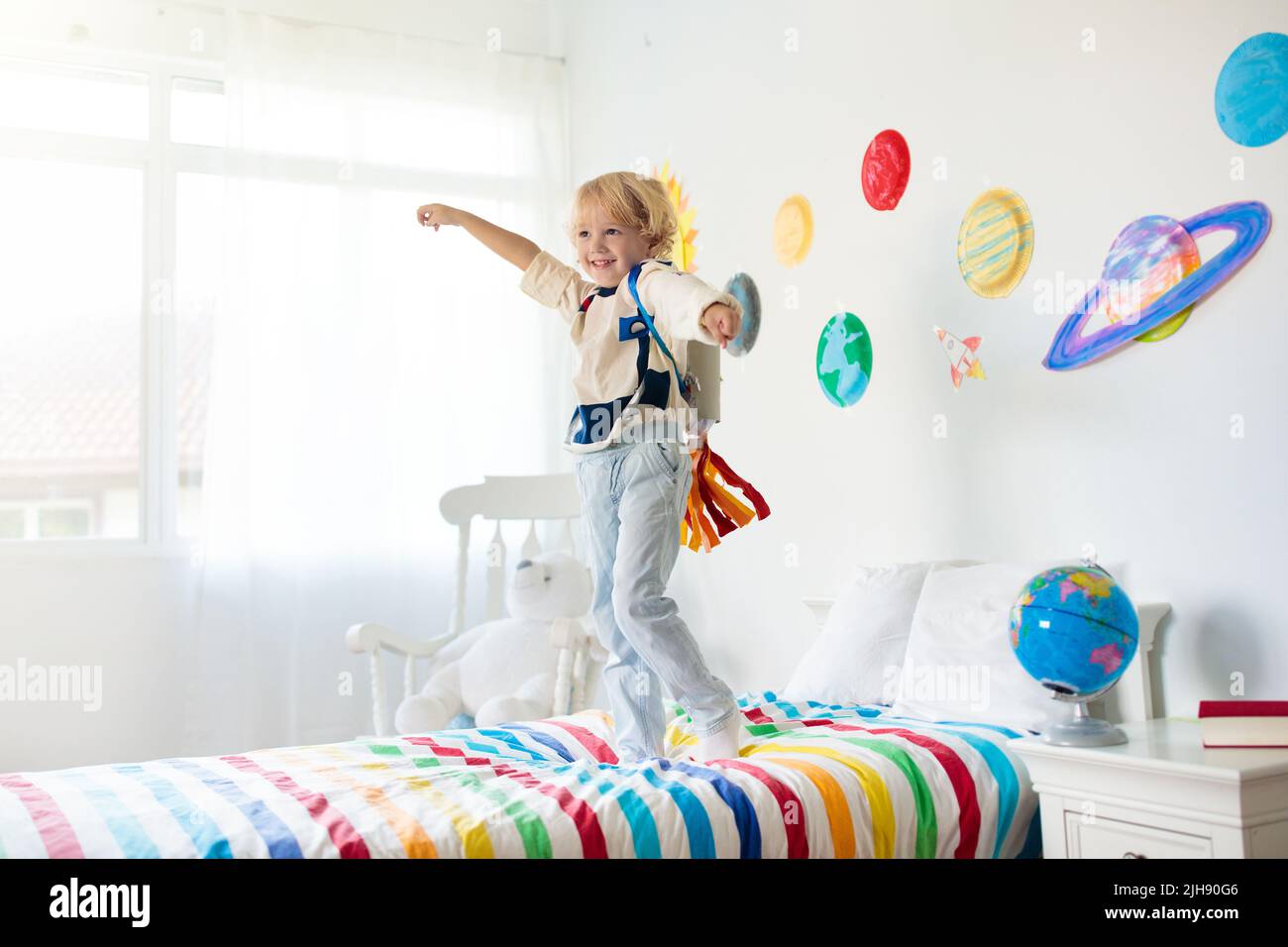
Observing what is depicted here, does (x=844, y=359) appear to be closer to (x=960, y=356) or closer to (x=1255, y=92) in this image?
(x=960, y=356)

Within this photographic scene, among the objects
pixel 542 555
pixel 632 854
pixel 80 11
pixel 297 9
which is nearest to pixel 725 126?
pixel 542 555

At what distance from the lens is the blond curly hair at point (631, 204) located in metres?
1.86

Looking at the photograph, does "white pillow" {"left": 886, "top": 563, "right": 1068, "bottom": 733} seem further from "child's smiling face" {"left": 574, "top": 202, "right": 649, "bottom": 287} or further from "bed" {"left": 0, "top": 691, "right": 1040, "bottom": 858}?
"child's smiling face" {"left": 574, "top": 202, "right": 649, "bottom": 287}

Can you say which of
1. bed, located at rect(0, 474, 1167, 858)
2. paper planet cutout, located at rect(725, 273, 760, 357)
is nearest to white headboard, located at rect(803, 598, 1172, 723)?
bed, located at rect(0, 474, 1167, 858)

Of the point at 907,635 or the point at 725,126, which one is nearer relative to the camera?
the point at 907,635

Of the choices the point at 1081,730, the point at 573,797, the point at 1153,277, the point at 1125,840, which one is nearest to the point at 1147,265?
the point at 1153,277

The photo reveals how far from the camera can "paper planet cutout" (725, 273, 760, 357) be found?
2.85 meters

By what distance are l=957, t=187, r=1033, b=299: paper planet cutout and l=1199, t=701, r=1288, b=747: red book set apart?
0.83 m

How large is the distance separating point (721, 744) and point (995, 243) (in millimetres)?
1044

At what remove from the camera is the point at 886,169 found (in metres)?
2.41

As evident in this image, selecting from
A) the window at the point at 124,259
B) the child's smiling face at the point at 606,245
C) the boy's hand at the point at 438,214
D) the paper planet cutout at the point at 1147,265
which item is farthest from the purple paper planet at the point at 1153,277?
the window at the point at 124,259

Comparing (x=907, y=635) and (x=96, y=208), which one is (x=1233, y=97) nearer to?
(x=907, y=635)

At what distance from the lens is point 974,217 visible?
2.19 m
